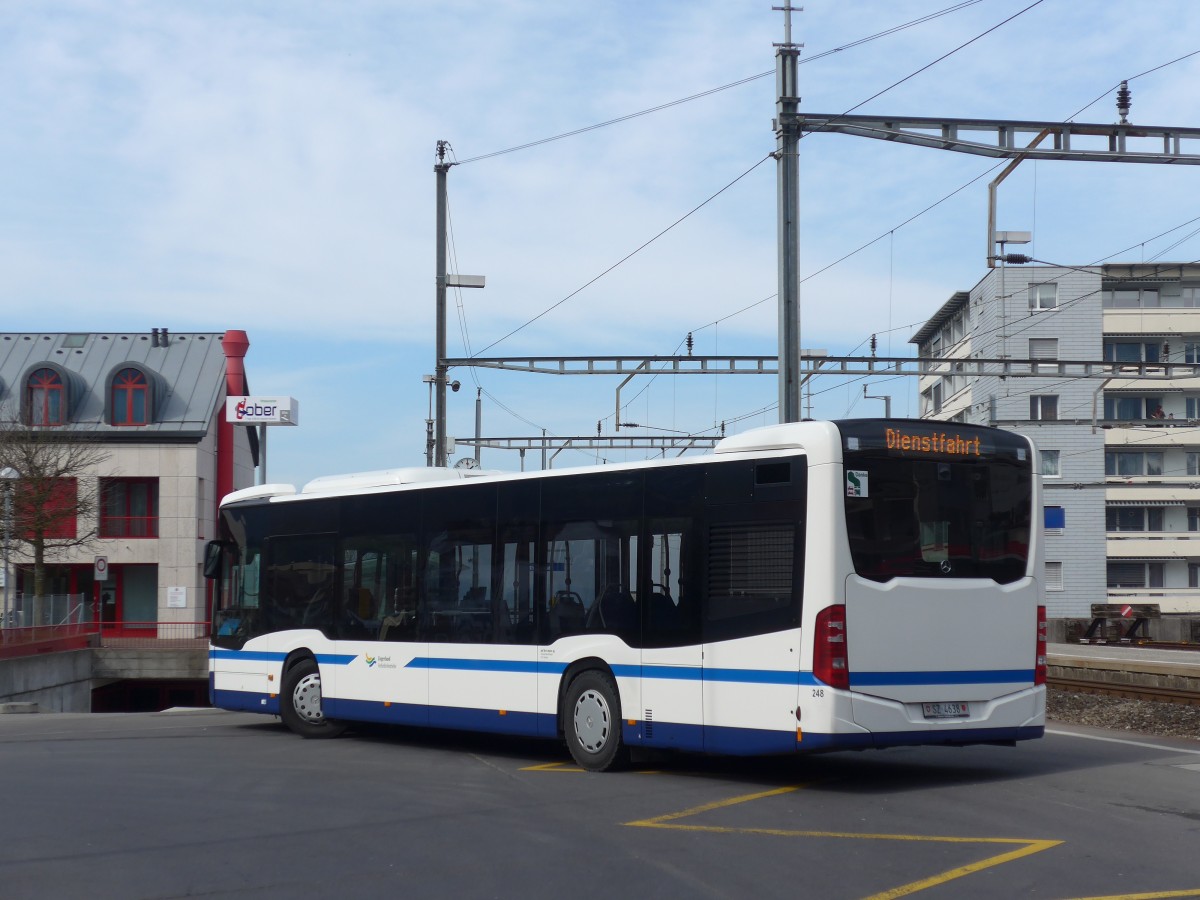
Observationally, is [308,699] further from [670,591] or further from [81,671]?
[81,671]

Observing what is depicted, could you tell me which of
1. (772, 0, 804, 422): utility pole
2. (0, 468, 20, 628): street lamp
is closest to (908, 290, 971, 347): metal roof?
(0, 468, 20, 628): street lamp

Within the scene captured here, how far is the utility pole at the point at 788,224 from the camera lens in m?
18.8

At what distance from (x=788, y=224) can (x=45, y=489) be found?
115ft

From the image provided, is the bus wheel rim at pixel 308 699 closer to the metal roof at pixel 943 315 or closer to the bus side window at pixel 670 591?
the bus side window at pixel 670 591

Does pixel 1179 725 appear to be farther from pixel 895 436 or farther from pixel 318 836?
pixel 318 836

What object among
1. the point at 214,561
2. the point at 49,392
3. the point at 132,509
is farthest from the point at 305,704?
the point at 49,392

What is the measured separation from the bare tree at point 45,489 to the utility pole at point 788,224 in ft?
101

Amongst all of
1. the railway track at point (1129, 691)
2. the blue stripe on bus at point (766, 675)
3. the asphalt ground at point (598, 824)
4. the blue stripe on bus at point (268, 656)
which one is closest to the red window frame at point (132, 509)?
the blue stripe on bus at point (268, 656)

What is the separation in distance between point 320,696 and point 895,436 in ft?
25.7

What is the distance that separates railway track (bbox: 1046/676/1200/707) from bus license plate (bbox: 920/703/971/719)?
8358mm

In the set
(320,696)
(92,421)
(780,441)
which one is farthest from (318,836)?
(92,421)

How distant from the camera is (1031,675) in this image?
1238 cm

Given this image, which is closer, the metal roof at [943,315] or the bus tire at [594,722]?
the bus tire at [594,722]

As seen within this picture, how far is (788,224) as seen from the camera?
18906 millimetres
